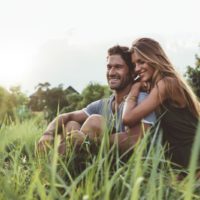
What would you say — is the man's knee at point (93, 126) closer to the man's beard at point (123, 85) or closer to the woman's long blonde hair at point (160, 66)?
the woman's long blonde hair at point (160, 66)

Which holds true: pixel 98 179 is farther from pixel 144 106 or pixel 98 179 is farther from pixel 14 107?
pixel 144 106

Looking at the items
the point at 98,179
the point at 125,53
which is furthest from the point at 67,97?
the point at 98,179

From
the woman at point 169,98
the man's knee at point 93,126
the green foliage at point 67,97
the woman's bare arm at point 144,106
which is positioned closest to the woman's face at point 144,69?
the woman at point 169,98

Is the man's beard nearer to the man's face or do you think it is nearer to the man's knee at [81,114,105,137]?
the man's face

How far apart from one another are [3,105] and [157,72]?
1705mm

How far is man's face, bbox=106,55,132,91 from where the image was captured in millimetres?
4641

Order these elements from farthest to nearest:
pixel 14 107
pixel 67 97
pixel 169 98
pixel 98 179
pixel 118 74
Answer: pixel 67 97, pixel 118 74, pixel 169 98, pixel 98 179, pixel 14 107

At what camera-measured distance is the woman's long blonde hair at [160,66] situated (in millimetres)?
3984

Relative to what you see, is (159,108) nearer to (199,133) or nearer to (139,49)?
(139,49)

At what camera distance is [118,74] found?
183 inches

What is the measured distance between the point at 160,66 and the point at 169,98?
26 cm

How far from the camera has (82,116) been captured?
5.16 metres

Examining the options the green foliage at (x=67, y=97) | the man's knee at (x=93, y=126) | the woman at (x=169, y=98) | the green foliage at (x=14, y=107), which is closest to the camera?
the green foliage at (x=14, y=107)

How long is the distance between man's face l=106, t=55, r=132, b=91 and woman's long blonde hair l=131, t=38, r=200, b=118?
543mm
